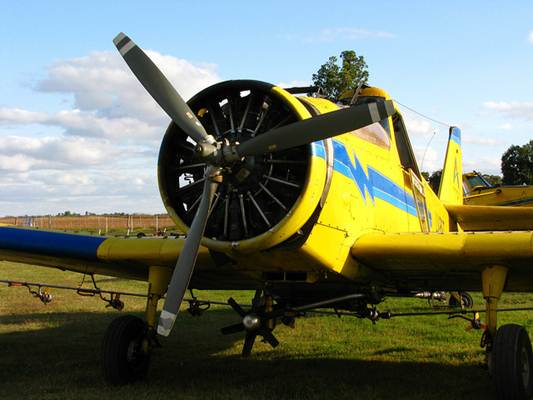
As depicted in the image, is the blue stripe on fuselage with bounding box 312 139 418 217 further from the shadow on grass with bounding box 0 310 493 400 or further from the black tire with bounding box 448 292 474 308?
the black tire with bounding box 448 292 474 308

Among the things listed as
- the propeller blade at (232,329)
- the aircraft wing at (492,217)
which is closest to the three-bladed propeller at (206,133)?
the propeller blade at (232,329)

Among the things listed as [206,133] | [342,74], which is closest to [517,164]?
[342,74]

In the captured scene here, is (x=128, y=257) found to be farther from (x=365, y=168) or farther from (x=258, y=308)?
(x=365, y=168)

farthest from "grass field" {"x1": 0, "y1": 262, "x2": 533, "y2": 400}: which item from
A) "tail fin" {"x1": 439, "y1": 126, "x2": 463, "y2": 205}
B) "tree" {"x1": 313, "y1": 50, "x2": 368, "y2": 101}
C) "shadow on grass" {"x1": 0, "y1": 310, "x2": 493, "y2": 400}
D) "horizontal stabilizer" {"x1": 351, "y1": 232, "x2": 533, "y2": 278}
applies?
"tree" {"x1": 313, "y1": 50, "x2": 368, "y2": 101}

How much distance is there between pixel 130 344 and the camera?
6746 millimetres

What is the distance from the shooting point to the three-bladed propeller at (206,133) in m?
5.06

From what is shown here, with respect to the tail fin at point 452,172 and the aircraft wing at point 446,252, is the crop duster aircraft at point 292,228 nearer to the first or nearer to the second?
the aircraft wing at point 446,252

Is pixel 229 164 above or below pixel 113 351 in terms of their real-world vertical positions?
above

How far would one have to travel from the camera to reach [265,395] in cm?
596

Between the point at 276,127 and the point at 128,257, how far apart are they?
9.19 ft

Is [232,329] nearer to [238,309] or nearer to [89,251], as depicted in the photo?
[238,309]

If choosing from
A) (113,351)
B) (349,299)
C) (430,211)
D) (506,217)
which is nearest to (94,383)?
(113,351)

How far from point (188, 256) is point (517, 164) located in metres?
74.3

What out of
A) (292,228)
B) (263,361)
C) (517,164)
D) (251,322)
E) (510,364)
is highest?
(517,164)
